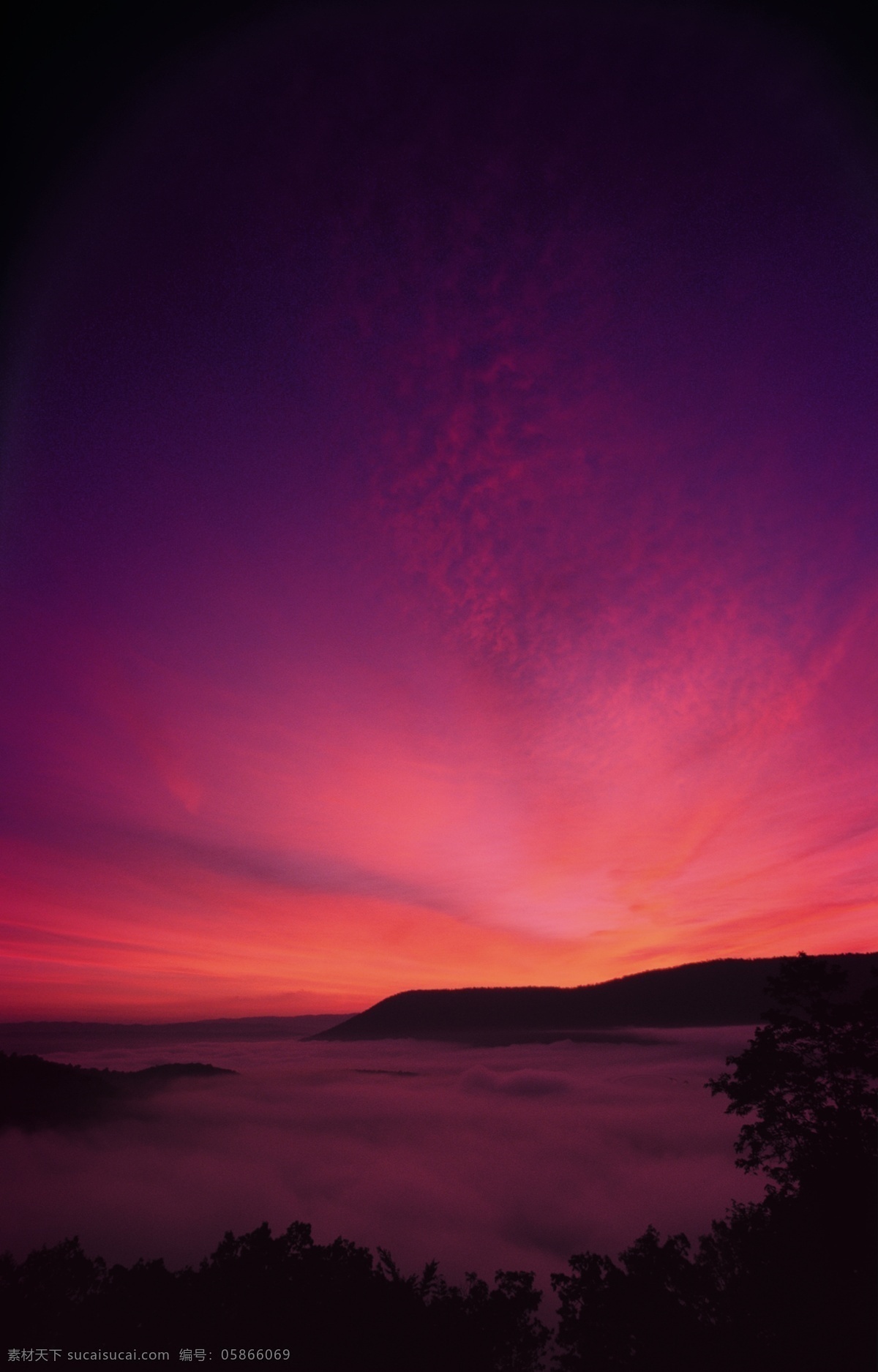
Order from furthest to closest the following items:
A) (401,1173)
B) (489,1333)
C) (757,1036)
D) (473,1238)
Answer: (401,1173), (473,1238), (489,1333), (757,1036)

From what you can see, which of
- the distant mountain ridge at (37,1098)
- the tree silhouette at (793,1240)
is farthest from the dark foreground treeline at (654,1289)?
the distant mountain ridge at (37,1098)

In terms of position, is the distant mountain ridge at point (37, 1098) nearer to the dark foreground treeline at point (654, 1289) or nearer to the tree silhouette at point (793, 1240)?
the dark foreground treeline at point (654, 1289)

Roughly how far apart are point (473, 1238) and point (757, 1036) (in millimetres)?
193790

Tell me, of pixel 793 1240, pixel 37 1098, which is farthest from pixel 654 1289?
pixel 37 1098

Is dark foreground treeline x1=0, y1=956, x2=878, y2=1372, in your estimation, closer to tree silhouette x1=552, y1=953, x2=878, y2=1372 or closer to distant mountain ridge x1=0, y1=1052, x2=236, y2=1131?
tree silhouette x1=552, y1=953, x2=878, y2=1372

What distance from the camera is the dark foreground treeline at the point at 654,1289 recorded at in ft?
49.9

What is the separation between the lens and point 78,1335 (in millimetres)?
22625

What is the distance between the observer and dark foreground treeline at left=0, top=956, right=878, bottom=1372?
15211 millimetres

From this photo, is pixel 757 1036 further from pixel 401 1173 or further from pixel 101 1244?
pixel 401 1173

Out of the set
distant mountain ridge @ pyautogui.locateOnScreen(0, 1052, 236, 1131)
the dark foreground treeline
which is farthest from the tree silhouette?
distant mountain ridge @ pyautogui.locateOnScreen(0, 1052, 236, 1131)

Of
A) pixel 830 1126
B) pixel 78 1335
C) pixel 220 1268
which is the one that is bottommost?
pixel 78 1335

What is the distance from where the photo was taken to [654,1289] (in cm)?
1956

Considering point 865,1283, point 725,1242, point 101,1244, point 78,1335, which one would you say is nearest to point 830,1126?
point 865,1283

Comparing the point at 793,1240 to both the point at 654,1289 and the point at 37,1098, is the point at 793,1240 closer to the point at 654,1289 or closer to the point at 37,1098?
the point at 654,1289
